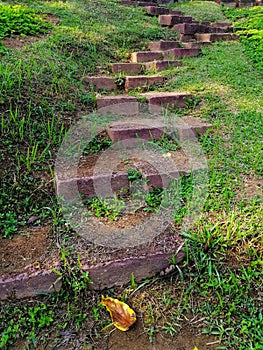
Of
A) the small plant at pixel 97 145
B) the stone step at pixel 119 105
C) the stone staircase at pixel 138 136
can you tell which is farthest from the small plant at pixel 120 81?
the small plant at pixel 97 145

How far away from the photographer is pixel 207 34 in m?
5.51

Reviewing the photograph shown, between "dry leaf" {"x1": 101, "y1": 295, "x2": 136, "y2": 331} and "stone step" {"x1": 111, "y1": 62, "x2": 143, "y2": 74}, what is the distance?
10.1 ft

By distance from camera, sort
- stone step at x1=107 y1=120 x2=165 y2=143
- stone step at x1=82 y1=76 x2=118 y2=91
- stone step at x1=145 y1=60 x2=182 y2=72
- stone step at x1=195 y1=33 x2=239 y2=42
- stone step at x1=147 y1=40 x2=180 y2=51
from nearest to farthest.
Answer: stone step at x1=107 y1=120 x2=165 y2=143
stone step at x1=82 y1=76 x2=118 y2=91
stone step at x1=145 y1=60 x2=182 y2=72
stone step at x1=147 y1=40 x2=180 y2=51
stone step at x1=195 y1=33 x2=239 y2=42

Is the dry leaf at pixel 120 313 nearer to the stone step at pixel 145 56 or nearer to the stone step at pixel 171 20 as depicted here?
the stone step at pixel 145 56

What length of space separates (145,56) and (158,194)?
9.40 ft

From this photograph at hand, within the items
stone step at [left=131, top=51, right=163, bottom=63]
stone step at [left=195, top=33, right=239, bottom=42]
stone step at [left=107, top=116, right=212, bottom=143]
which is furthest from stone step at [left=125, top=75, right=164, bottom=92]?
stone step at [left=195, top=33, right=239, bottom=42]

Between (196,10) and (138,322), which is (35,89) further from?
(196,10)

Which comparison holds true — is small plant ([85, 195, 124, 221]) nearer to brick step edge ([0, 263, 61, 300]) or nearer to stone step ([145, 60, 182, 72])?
brick step edge ([0, 263, 61, 300])

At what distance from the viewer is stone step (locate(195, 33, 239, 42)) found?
17.9 ft

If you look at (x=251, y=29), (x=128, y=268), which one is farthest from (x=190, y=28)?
(x=128, y=268)

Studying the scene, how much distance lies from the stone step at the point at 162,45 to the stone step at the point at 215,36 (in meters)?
0.64

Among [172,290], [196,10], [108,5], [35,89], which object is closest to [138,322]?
[172,290]

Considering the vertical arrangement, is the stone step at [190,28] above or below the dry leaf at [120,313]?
above

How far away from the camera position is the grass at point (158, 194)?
1777mm
